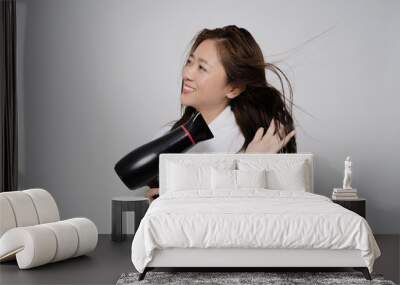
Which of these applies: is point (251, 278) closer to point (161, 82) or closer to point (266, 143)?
point (266, 143)

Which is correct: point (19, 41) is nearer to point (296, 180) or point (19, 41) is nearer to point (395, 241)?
point (296, 180)

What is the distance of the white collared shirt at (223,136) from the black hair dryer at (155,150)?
2.5 inches

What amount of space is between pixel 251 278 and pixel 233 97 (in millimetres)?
2544

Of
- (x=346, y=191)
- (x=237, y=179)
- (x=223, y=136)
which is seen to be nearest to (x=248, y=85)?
(x=223, y=136)

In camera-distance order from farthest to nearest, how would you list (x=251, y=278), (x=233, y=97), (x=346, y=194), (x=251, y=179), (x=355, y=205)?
1. (x=233, y=97)
2. (x=346, y=194)
3. (x=355, y=205)
4. (x=251, y=179)
5. (x=251, y=278)

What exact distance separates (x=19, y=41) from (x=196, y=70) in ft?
6.23

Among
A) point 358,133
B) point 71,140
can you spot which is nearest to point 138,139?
point 71,140

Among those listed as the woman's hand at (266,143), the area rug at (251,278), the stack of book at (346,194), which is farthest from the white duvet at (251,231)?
the woman's hand at (266,143)

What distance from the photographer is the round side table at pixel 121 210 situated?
6527 millimetres

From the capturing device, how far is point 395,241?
659 cm

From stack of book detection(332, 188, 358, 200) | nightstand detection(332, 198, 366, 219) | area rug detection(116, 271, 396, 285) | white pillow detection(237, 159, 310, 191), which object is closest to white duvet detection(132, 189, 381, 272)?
area rug detection(116, 271, 396, 285)

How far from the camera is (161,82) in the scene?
6.97m

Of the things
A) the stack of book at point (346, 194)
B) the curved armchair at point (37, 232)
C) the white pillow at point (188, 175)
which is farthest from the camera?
the stack of book at point (346, 194)

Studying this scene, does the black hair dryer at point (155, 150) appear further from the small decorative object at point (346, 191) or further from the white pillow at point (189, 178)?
the small decorative object at point (346, 191)
